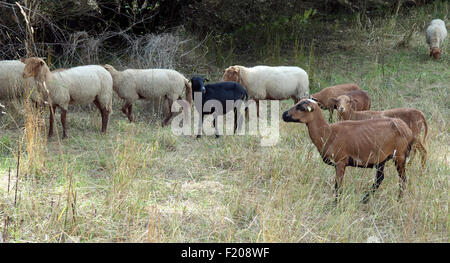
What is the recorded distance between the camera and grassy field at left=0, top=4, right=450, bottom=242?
4363mm

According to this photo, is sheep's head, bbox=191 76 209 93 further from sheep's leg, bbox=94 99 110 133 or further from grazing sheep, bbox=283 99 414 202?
grazing sheep, bbox=283 99 414 202

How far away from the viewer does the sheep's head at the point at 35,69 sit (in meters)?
6.36

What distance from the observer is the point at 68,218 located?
443 cm

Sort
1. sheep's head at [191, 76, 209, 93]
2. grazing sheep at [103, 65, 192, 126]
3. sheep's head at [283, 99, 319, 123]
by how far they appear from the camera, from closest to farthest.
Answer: sheep's head at [283, 99, 319, 123] → sheep's head at [191, 76, 209, 93] → grazing sheep at [103, 65, 192, 126]

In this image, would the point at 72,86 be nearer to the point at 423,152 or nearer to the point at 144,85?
the point at 144,85

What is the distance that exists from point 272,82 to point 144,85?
7.04 feet

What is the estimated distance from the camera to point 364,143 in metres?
4.93

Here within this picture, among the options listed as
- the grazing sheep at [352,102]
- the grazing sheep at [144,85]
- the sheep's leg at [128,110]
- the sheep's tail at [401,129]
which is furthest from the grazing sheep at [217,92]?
the sheep's tail at [401,129]

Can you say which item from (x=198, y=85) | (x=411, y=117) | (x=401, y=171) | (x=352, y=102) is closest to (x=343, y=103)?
(x=352, y=102)

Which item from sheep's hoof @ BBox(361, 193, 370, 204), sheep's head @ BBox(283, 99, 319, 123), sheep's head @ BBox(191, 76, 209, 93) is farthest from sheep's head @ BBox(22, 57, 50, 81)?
sheep's hoof @ BBox(361, 193, 370, 204)

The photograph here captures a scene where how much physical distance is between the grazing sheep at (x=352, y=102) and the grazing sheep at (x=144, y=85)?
8.55 feet

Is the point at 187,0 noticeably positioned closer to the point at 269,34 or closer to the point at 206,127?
the point at 269,34

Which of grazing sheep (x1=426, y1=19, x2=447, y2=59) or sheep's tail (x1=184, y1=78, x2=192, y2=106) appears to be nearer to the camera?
sheep's tail (x1=184, y1=78, x2=192, y2=106)

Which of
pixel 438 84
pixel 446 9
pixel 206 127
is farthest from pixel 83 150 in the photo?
pixel 446 9
